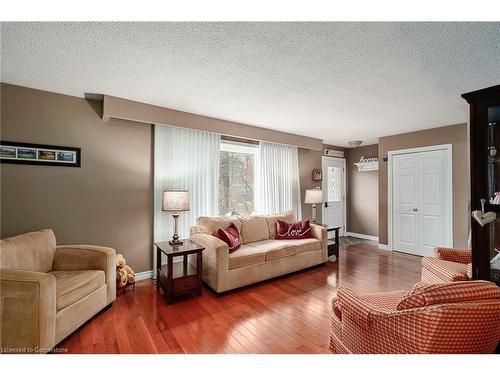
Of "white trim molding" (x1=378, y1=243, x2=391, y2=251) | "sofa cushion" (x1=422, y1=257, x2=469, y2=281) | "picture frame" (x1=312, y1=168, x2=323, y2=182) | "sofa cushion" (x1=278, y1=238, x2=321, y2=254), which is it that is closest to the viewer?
"sofa cushion" (x1=422, y1=257, x2=469, y2=281)

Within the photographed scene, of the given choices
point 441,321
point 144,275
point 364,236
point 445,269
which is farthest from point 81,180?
point 364,236

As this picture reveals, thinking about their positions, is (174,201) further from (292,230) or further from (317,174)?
(317,174)

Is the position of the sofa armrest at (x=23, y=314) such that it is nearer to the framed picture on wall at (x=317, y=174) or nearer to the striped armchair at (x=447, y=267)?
the striped armchair at (x=447, y=267)

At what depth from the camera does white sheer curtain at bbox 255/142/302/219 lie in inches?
168

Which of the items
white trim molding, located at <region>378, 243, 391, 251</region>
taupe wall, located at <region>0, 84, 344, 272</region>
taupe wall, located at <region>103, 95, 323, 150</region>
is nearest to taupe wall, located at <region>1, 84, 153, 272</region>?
A: taupe wall, located at <region>0, 84, 344, 272</region>

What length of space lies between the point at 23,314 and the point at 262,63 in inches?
103

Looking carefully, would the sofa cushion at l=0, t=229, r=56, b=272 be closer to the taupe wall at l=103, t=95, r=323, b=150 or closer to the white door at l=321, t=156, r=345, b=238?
the taupe wall at l=103, t=95, r=323, b=150

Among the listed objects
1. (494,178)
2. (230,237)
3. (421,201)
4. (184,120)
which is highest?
(184,120)

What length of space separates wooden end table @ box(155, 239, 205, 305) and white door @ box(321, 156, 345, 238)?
3.61m

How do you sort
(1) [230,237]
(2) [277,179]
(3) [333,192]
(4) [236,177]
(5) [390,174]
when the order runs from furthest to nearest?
(3) [333,192] < (5) [390,174] < (2) [277,179] < (4) [236,177] < (1) [230,237]

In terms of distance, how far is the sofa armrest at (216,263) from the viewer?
2.64 meters

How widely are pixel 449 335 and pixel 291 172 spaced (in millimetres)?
3781

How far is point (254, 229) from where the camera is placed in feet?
11.7

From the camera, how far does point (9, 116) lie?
2408 mm
